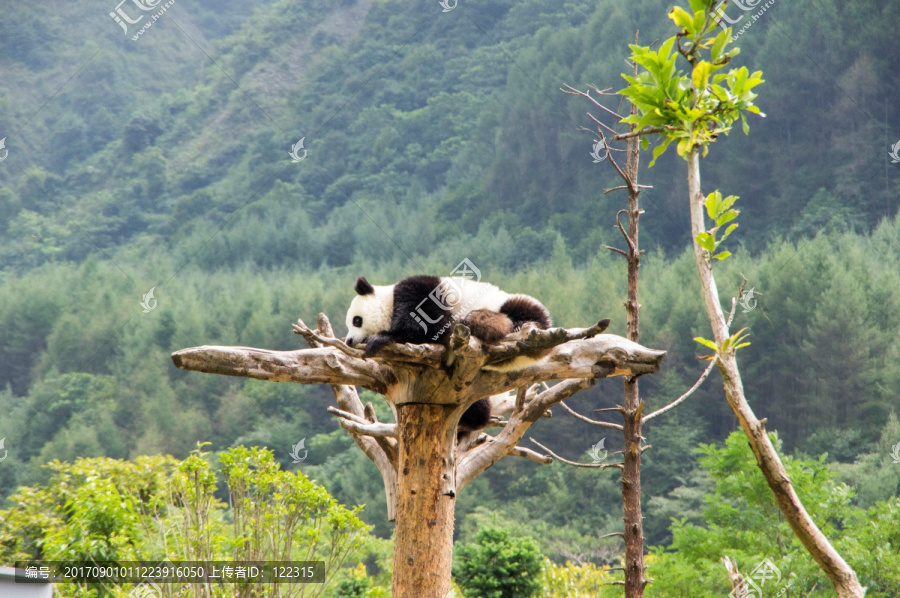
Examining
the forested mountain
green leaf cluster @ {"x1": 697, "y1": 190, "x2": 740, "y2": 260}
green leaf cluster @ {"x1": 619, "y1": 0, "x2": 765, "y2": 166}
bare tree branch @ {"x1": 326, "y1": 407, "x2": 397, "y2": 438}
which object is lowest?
bare tree branch @ {"x1": 326, "y1": 407, "x2": 397, "y2": 438}

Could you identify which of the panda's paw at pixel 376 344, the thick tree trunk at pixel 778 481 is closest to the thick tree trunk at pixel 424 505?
the panda's paw at pixel 376 344

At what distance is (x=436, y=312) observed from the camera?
3816 millimetres

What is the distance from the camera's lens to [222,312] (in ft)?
82.4

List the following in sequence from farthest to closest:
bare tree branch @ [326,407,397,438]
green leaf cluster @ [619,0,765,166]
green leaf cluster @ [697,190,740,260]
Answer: bare tree branch @ [326,407,397,438], green leaf cluster @ [619,0,765,166], green leaf cluster @ [697,190,740,260]

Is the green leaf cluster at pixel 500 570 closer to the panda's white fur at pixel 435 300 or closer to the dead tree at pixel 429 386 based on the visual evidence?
the dead tree at pixel 429 386

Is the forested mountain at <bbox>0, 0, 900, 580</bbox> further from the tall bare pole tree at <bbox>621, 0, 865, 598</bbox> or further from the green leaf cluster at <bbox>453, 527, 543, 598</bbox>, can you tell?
the tall bare pole tree at <bbox>621, 0, 865, 598</bbox>

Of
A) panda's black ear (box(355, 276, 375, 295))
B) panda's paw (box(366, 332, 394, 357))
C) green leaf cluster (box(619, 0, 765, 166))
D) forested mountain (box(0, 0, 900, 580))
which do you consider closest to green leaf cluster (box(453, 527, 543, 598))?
panda's black ear (box(355, 276, 375, 295))

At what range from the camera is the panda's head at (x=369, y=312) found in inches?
158

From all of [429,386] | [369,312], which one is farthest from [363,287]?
[429,386]

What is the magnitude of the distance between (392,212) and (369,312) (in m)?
25.8

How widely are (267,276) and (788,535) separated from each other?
23.5 metres

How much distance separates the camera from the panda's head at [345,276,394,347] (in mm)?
4023

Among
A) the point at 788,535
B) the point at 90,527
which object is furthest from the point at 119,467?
the point at 788,535

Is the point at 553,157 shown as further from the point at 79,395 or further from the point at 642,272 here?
the point at 79,395
